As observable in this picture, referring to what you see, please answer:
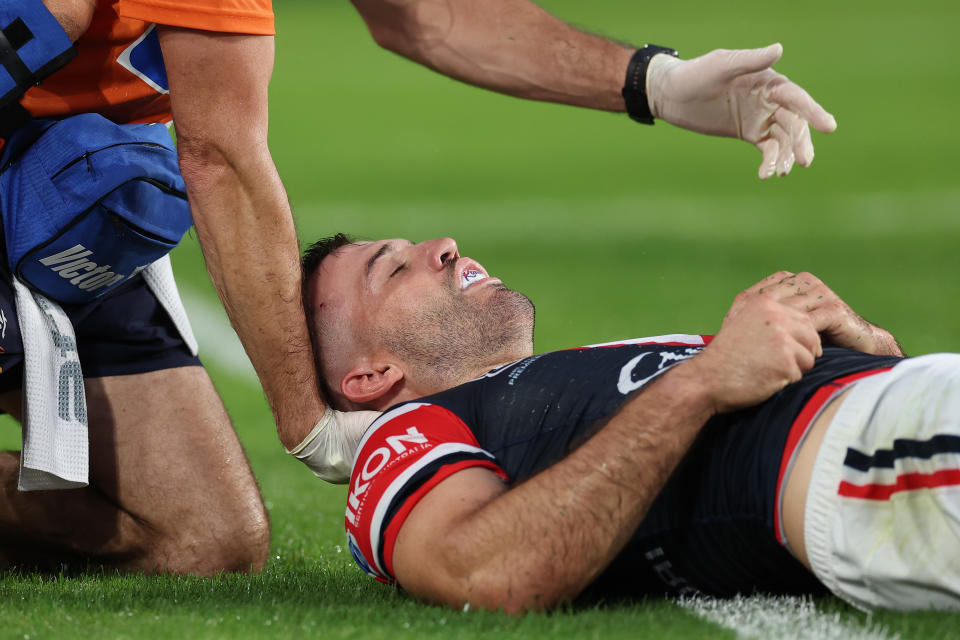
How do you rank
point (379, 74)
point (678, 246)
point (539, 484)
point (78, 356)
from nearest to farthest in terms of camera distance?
point (539, 484)
point (78, 356)
point (678, 246)
point (379, 74)

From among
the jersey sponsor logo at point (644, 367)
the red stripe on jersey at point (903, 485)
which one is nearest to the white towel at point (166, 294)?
the jersey sponsor logo at point (644, 367)

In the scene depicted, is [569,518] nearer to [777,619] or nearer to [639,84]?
[777,619]

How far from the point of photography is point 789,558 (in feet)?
9.15

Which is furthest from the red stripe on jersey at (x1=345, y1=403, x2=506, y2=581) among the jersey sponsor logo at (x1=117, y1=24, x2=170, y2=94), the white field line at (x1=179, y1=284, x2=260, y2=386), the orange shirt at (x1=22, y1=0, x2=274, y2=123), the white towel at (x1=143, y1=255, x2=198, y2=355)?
the white field line at (x1=179, y1=284, x2=260, y2=386)

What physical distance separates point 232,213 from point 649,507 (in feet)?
4.89

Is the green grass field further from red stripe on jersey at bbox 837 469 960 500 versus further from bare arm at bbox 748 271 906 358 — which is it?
bare arm at bbox 748 271 906 358

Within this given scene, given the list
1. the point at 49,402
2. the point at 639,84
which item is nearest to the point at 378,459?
the point at 49,402

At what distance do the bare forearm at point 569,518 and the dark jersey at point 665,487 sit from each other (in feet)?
0.65

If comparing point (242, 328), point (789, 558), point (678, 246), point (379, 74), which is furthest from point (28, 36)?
point (379, 74)

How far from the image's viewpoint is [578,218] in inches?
527

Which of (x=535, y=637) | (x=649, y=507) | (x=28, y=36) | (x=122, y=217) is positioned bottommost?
(x=535, y=637)

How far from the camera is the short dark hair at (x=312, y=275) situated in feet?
12.1

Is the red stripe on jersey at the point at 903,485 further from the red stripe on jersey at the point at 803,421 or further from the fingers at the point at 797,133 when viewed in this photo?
the fingers at the point at 797,133

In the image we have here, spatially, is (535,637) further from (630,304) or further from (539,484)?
(630,304)
